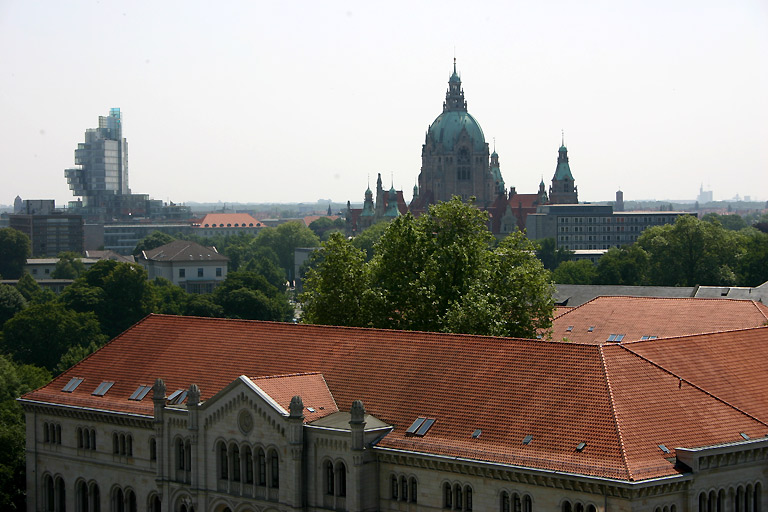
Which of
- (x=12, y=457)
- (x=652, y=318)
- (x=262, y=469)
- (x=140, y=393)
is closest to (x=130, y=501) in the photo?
(x=140, y=393)

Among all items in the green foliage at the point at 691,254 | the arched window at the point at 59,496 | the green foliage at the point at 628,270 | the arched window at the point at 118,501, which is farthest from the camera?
the green foliage at the point at 628,270

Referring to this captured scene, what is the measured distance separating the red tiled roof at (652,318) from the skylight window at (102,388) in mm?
37022

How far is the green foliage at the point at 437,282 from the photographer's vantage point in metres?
88.6

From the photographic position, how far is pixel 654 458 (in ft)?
174

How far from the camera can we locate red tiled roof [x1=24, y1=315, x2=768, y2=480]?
54.8 metres

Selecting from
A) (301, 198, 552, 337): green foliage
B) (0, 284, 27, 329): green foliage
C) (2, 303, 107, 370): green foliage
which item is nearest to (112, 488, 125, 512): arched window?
(301, 198, 552, 337): green foliage

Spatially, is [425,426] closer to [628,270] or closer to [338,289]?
[338,289]

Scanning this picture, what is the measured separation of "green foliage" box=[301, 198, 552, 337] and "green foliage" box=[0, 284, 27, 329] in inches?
3066

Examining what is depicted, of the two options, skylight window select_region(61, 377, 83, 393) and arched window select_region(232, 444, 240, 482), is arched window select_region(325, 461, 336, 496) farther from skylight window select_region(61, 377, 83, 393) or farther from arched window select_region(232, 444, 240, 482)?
skylight window select_region(61, 377, 83, 393)

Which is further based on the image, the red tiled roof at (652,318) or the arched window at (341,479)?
the red tiled roof at (652,318)

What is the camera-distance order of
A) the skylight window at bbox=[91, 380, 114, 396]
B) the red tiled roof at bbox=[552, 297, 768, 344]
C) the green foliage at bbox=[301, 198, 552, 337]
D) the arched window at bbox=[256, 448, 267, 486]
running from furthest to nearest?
the red tiled roof at bbox=[552, 297, 768, 344] < the green foliage at bbox=[301, 198, 552, 337] < the skylight window at bbox=[91, 380, 114, 396] < the arched window at bbox=[256, 448, 267, 486]

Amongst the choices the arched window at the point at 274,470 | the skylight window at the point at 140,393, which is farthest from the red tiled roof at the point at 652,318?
the arched window at the point at 274,470

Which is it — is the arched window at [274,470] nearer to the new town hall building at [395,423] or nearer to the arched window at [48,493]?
the new town hall building at [395,423]

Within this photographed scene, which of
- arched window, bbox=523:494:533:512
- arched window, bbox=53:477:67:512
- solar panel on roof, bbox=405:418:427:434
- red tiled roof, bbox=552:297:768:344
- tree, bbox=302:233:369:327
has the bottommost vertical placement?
arched window, bbox=53:477:67:512
